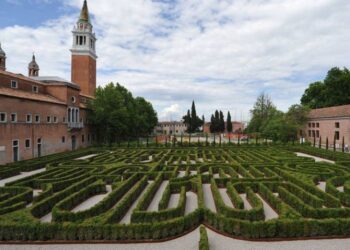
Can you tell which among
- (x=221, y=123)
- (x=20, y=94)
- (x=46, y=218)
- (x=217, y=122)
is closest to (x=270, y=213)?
(x=46, y=218)

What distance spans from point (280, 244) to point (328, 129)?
5068cm

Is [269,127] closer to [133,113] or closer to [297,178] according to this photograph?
[133,113]

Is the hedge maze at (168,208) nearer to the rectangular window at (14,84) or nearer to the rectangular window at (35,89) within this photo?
the rectangular window at (14,84)

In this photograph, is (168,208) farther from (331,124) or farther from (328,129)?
(328,129)

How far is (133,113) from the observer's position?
5422cm

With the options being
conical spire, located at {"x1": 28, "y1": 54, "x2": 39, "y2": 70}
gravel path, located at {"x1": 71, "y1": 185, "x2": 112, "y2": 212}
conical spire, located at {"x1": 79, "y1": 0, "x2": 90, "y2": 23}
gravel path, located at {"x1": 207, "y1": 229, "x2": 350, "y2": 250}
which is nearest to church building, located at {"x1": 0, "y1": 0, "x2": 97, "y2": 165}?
conical spire, located at {"x1": 28, "y1": 54, "x2": 39, "y2": 70}

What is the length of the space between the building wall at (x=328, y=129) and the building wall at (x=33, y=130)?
164 ft

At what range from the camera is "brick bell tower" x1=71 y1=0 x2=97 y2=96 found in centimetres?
5862

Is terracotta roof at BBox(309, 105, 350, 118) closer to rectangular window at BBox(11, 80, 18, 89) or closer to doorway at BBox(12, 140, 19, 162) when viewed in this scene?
doorway at BBox(12, 140, 19, 162)

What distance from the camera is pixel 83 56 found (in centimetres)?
5862

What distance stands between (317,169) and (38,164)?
2689 centimetres

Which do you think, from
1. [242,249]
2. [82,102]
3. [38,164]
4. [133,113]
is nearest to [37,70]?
[82,102]

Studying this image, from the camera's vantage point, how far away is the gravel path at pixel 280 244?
9102 mm

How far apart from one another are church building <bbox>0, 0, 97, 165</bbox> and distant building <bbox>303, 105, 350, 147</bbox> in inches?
1782
